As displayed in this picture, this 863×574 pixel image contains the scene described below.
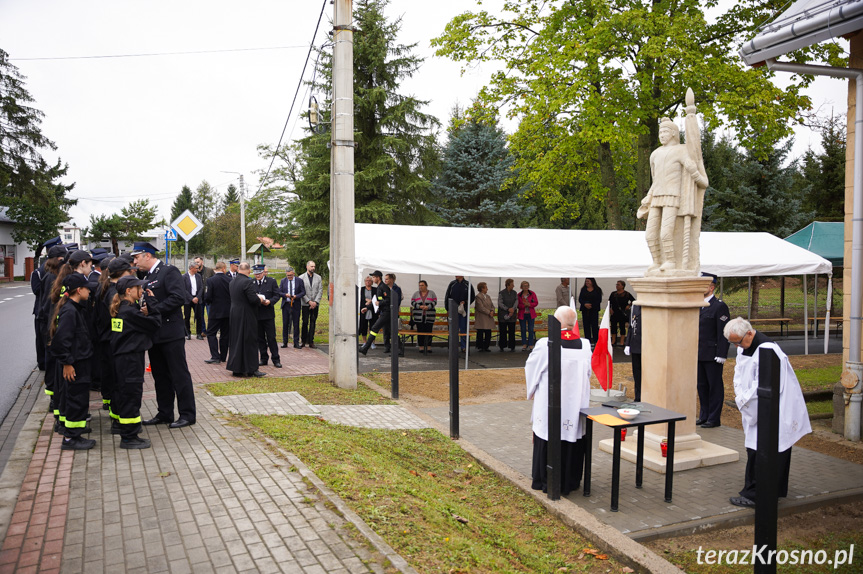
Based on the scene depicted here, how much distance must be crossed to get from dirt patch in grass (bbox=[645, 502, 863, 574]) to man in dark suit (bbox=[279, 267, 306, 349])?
36.3 feet

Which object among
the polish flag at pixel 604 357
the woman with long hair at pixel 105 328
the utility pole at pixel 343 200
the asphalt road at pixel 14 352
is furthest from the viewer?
the polish flag at pixel 604 357

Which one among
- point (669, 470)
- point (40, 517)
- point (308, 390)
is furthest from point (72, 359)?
point (669, 470)

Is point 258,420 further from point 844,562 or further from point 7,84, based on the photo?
point 7,84

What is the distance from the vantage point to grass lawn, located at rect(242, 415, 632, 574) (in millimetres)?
4359

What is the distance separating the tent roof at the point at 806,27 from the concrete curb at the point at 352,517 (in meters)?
7.85

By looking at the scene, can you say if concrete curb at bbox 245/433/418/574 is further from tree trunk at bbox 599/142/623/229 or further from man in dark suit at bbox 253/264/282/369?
tree trunk at bbox 599/142/623/229

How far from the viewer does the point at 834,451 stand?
24.4 feet

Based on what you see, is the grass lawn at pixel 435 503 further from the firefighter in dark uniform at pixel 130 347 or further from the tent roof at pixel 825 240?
the tent roof at pixel 825 240

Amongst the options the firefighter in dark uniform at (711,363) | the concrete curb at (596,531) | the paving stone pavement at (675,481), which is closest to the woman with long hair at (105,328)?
the paving stone pavement at (675,481)

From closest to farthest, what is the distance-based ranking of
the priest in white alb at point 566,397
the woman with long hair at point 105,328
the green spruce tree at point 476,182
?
the priest in white alb at point 566,397, the woman with long hair at point 105,328, the green spruce tree at point 476,182

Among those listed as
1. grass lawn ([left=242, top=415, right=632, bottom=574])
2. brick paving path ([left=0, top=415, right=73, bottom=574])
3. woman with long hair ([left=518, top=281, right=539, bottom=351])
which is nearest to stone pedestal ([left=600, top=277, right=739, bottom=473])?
grass lawn ([left=242, top=415, right=632, bottom=574])

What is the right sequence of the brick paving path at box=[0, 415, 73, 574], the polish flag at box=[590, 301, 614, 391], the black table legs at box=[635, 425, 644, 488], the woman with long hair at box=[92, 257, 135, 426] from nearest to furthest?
the brick paving path at box=[0, 415, 73, 574] → the black table legs at box=[635, 425, 644, 488] → the woman with long hair at box=[92, 257, 135, 426] → the polish flag at box=[590, 301, 614, 391]

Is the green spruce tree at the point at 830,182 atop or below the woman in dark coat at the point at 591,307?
atop

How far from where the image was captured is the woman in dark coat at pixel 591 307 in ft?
58.0
